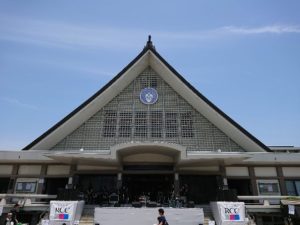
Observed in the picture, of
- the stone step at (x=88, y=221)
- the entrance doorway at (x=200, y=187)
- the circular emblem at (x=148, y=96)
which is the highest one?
the circular emblem at (x=148, y=96)

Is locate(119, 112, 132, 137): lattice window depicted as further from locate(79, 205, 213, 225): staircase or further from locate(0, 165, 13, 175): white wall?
locate(0, 165, 13, 175): white wall

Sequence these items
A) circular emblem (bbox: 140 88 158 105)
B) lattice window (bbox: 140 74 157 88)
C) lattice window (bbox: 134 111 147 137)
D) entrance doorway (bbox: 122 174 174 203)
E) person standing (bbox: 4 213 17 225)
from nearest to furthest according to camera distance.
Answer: person standing (bbox: 4 213 17 225) < entrance doorway (bbox: 122 174 174 203) < lattice window (bbox: 134 111 147 137) < circular emblem (bbox: 140 88 158 105) < lattice window (bbox: 140 74 157 88)

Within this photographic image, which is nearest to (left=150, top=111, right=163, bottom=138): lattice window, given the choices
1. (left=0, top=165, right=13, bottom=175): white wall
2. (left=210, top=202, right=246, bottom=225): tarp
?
(left=210, top=202, right=246, bottom=225): tarp

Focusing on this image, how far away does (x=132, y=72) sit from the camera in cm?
1752

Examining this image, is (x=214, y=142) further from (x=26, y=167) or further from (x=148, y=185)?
(x=26, y=167)

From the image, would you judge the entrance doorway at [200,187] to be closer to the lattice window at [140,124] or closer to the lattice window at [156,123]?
the lattice window at [156,123]

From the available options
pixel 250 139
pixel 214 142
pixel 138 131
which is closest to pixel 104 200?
pixel 138 131

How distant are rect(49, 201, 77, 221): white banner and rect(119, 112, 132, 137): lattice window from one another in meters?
6.02

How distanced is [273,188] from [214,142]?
417cm

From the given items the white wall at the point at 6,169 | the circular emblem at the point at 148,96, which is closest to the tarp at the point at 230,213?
the circular emblem at the point at 148,96

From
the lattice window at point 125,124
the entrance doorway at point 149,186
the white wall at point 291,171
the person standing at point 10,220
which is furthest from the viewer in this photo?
the lattice window at point 125,124

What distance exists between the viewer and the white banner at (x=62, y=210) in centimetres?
1136

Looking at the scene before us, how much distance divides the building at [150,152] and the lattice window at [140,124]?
2.5 inches

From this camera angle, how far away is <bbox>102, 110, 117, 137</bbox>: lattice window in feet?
55.2
